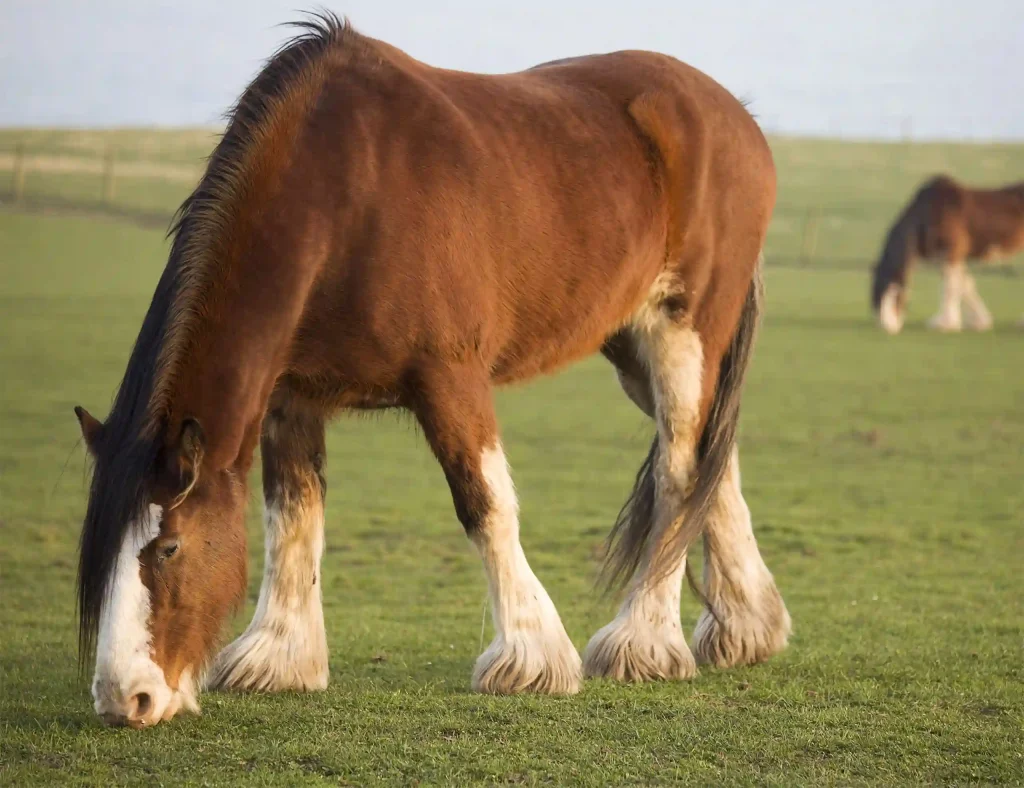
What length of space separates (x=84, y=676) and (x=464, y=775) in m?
1.34

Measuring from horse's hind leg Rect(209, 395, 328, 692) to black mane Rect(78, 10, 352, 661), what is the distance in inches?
30.0

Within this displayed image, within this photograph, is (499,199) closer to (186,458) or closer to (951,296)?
(186,458)

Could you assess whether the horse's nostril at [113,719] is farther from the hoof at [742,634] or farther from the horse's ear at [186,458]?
the hoof at [742,634]

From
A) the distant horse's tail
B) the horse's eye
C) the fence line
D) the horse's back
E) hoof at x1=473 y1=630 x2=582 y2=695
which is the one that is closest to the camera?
the horse's eye

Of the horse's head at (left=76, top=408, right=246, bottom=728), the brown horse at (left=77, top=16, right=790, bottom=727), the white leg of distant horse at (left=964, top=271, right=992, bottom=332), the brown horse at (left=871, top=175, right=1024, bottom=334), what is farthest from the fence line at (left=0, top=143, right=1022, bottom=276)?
the horse's head at (left=76, top=408, right=246, bottom=728)

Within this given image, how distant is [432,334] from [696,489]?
1.51 metres

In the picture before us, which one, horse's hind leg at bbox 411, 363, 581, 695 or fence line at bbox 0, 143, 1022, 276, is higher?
horse's hind leg at bbox 411, 363, 581, 695

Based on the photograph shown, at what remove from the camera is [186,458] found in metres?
3.77

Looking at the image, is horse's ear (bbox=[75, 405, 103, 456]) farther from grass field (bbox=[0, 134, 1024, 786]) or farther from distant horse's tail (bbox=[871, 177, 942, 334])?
distant horse's tail (bbox=[871, 177, 942, 334])

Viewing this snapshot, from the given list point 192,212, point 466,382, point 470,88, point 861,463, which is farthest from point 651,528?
point 861,463

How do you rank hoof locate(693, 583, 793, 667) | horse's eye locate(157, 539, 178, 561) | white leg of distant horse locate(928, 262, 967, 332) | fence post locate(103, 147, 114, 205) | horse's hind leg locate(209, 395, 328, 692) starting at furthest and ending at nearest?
fence post locate(103, 147, 114, 205) → white leg of distant horse locate(928, 262, 967, 332) → hoof locate(693, 583, 793, 667) → horse's hind leg locate(209, 395, 328, 692) → horse's eye locate(157, 539, 178, 561)

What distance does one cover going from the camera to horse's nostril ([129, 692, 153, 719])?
3.78m

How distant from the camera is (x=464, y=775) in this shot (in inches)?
143

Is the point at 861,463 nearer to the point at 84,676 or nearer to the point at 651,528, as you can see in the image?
the point at 651,528
